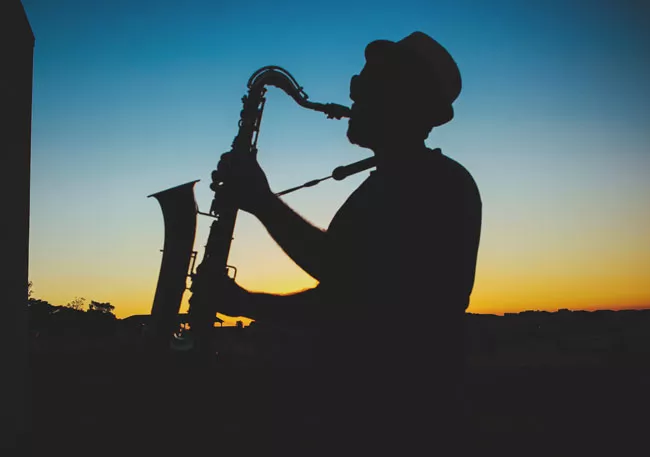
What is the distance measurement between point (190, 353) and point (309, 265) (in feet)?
5.03

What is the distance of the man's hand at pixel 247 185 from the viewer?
9.22 feet

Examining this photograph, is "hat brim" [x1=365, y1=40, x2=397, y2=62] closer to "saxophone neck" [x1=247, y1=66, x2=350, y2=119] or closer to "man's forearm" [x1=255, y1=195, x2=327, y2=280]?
"man's forearm" [x1=255, y1=195, x2=327, y2=280]

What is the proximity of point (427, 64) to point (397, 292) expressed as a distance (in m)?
1.09

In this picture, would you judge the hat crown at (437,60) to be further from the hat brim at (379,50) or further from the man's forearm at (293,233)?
the man's forearm at (293,233)

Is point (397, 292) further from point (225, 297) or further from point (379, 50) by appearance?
point (379, 50)

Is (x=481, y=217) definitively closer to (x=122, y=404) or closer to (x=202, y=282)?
(x=202, y=282)

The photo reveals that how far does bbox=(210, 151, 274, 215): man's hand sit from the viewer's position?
9.22 ft

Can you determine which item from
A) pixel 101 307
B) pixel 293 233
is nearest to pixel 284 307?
pixel 293 233

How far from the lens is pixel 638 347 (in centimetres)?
2847

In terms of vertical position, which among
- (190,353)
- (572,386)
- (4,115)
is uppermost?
(4,115)

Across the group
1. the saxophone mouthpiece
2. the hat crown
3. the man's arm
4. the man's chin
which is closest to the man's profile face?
the man's chin

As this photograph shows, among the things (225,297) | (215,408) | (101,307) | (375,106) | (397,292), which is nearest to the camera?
(397,292)

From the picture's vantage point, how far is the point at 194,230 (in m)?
4.41

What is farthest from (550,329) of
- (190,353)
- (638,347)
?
(190,353)
